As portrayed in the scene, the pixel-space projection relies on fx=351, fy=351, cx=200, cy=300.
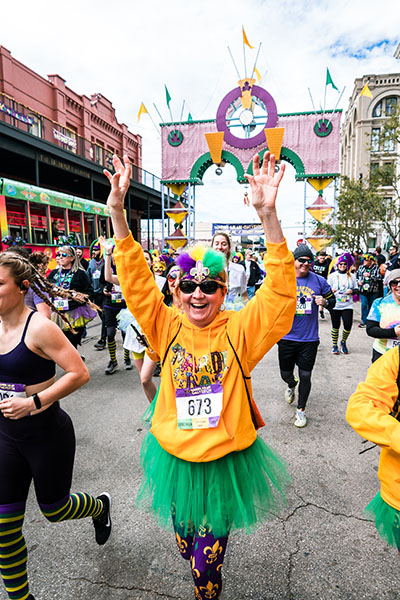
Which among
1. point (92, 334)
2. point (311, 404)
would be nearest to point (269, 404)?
point (311, 404)

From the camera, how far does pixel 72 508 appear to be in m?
2.06

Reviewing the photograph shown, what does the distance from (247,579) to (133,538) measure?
817 millimetres

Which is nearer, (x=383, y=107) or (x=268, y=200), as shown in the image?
(x=268, y=200)

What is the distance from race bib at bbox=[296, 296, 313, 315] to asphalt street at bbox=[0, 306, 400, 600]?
1.35 meters

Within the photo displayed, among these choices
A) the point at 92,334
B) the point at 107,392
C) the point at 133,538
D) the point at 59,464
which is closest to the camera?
the point at 59,464

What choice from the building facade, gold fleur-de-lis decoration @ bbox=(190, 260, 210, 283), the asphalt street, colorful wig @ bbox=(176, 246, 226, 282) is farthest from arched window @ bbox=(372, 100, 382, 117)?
gold fleur-de-lis decoration @ bbox=(190, 260, 210, 283)

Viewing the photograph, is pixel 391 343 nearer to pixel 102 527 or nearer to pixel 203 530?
pixel 203 530

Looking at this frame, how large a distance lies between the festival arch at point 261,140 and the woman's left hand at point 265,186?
49.8ft

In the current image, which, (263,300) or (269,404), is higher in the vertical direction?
(263,300)

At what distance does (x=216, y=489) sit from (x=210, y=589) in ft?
1.49

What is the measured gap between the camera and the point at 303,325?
423cm

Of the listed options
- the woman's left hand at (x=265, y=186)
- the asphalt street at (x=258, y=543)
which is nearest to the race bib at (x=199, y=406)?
the woman's left hand at (x=265, y=186)

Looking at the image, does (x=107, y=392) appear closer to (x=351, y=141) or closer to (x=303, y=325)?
(x=303, y=325)

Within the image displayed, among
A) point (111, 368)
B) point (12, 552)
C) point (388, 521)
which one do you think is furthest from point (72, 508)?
point (111, 368)
